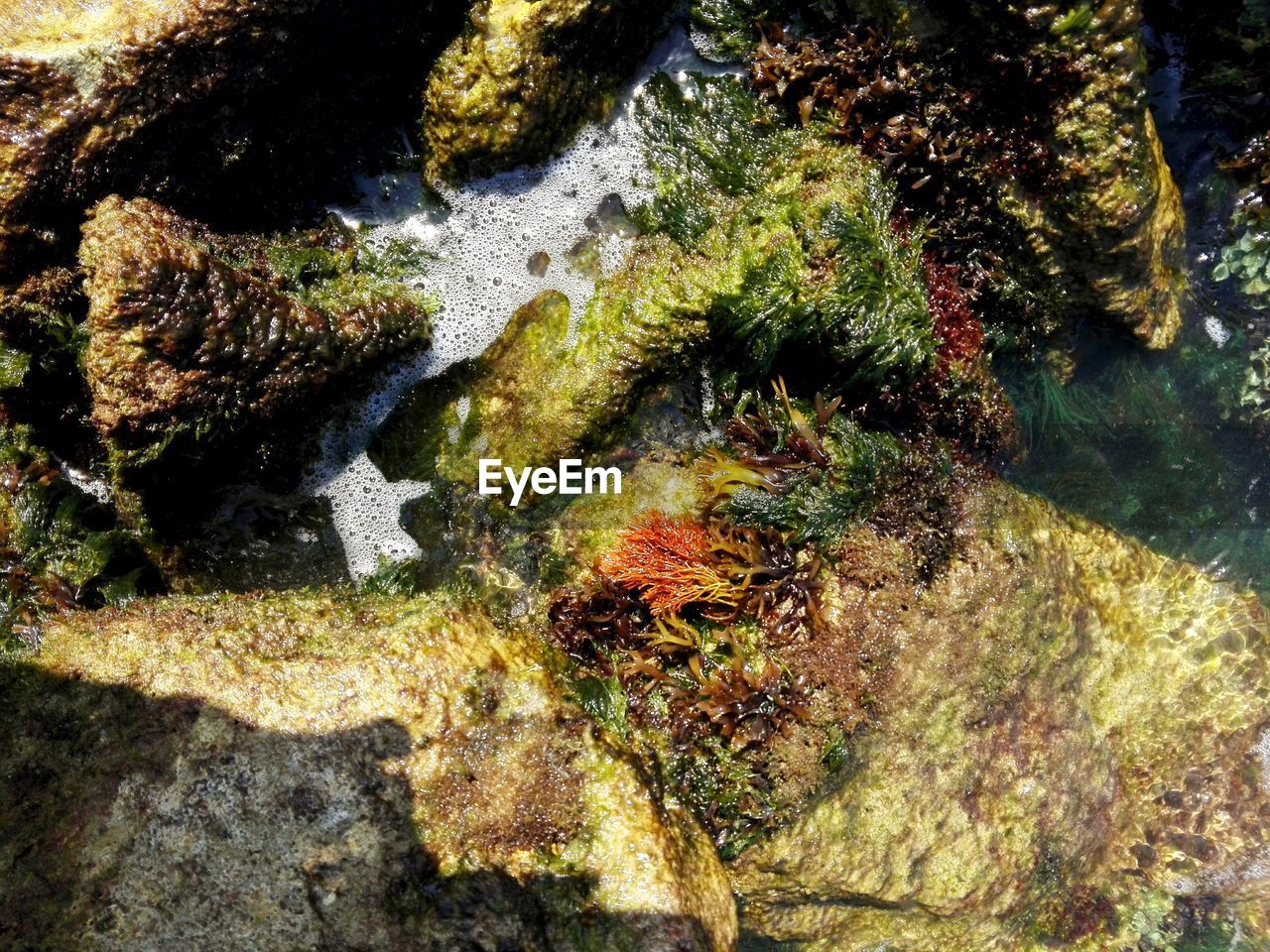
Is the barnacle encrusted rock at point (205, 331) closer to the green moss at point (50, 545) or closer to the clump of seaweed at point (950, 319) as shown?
the green moss at point (50, 545)

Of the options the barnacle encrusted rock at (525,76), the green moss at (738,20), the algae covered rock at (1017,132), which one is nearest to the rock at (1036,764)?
the algae covered rock at (1017,132)

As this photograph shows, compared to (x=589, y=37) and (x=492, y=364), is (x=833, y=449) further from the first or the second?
(x=589, y=37)

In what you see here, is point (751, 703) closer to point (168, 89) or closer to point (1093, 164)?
point (1093, 164)

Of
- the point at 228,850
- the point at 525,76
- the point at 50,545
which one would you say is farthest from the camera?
the point at 525,76

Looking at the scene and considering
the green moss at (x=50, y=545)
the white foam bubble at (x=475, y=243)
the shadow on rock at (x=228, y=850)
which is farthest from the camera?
the white foam bubble at (x=475, y=243)

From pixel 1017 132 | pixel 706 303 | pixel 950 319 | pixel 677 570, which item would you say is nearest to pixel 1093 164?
pixel 1017 132

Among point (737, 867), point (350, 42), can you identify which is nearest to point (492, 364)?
point (350, 42)
